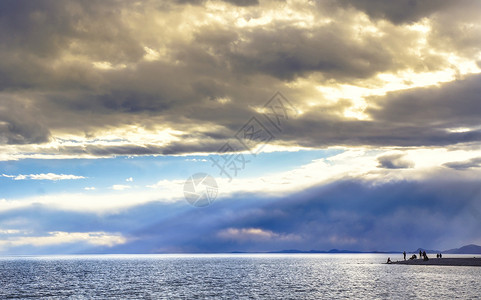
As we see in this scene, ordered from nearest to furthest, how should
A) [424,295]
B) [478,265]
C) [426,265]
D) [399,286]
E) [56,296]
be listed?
1. [424,295]
2. [56,296]
3. [399,286]
4. [478,265]
5. [426,265]

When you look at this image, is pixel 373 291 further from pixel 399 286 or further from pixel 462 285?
pixel 462 285

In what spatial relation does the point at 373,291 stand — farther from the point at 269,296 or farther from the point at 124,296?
the point at 124,296

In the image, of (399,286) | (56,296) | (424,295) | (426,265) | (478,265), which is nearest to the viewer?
(424,295)

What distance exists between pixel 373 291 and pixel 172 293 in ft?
119

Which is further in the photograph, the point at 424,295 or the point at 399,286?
the point at 399,286

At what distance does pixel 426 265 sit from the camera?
163m

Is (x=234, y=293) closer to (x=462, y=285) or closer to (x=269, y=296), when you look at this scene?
(x=269, y=296)

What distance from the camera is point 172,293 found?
84.6 metres

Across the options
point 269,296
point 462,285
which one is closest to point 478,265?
point 462,285

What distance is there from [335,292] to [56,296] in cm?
4992

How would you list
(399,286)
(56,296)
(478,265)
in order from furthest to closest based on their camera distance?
1. (478,265)
2. (399,286)
3. (56,296)

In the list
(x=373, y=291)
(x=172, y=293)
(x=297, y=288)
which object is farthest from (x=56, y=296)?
(x=373, y=291)

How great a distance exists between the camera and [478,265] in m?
146

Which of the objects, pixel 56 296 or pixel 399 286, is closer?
pixel 56 296
